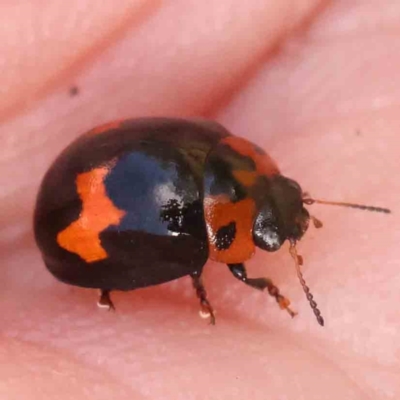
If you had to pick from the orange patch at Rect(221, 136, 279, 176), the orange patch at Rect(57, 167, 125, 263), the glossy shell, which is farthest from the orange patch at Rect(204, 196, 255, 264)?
the orange patch at Rect(57, 167, 125, 263)

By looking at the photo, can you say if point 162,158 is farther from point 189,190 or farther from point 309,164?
point 309,164

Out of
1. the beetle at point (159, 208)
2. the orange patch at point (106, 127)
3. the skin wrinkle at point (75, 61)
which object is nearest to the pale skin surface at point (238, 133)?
the skin wrinkle at point (75, 61)

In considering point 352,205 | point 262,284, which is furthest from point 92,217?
point 352,205

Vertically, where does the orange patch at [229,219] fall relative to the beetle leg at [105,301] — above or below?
above

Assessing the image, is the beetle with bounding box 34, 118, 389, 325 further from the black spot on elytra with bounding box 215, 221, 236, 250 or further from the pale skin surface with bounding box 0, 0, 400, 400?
the pale skin surface with bounding box 0, 0, 400, 400

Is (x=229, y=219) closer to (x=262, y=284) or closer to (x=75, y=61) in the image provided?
(x=262, y=284)

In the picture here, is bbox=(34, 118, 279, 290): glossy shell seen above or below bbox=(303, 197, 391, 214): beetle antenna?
above

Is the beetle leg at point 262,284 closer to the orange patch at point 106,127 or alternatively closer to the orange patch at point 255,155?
the orange patch at point 255,155

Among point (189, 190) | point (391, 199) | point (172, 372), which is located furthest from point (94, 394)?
point (391, 199)
